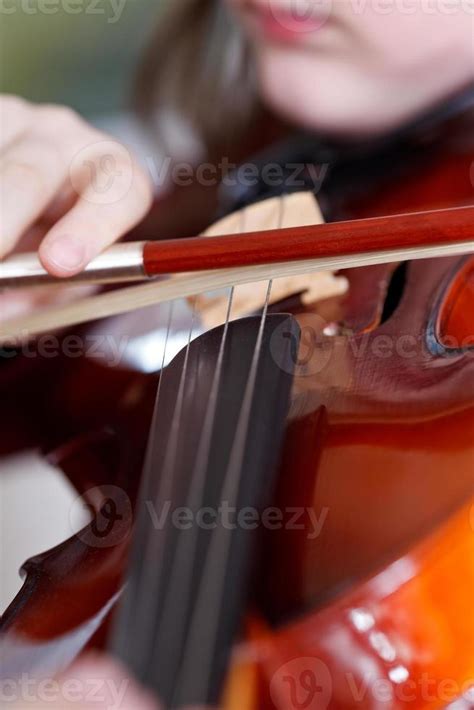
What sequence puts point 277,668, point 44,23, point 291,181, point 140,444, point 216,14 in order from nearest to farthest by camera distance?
point 277,668 → point 140,444 → point 291,181 → point 216,14 → point 44,23

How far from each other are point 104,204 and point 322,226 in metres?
0.13

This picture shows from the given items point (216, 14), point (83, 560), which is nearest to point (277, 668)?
point (83, 560)

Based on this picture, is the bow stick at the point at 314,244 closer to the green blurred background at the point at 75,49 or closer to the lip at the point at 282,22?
the lip at the point at 282,22

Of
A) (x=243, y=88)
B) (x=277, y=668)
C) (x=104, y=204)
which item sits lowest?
(x=277, y=668)

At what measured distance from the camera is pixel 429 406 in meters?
0.29

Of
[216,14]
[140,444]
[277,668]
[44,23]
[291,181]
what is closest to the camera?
[277,668]

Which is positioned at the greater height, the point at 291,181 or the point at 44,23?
the point at 44,23

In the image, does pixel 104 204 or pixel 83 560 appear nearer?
pixel 83 560

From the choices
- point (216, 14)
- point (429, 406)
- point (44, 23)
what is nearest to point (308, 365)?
point (429, 406)

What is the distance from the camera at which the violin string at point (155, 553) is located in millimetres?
207

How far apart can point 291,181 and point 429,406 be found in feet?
0.91

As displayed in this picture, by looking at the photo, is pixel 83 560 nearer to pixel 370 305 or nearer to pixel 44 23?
pixel 370 305

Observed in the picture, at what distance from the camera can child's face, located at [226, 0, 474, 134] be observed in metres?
0.49

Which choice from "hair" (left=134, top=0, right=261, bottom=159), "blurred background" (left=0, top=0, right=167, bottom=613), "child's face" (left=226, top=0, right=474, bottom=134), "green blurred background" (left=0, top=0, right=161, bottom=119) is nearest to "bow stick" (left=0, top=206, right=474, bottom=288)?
"child's face" (left=226, top=0, right=474, bottom=134)
